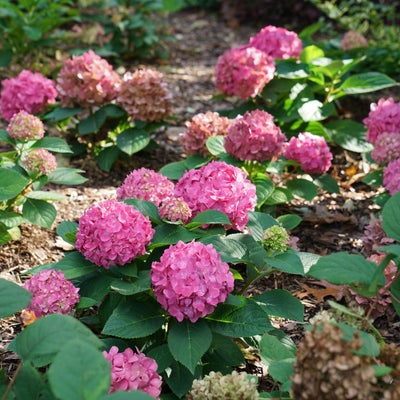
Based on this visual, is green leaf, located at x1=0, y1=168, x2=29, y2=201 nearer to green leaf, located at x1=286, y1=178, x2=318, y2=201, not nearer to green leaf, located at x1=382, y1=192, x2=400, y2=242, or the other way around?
green leaf, located at x1=382, y1=192, x2=400, y2=242

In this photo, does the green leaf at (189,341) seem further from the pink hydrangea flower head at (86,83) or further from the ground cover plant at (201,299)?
the pink hydrangea flower head at (86,83)

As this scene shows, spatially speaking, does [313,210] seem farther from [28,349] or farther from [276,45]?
[28,349]

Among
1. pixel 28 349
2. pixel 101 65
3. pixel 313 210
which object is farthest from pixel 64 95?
pixel 28 349

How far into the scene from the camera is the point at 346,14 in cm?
708

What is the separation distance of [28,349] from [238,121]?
6.00 ft

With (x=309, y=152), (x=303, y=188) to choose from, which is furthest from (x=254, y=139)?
(x=303, y=188)

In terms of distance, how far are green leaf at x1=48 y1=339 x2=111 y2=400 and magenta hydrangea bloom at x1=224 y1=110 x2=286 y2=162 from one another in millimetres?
1870

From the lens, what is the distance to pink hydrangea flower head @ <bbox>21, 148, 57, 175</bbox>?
2.81m

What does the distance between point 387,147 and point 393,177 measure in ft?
0.92

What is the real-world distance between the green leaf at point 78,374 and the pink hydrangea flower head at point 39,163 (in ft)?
5.63

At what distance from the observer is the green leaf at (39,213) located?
9.17 ft

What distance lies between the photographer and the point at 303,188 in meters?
3.34

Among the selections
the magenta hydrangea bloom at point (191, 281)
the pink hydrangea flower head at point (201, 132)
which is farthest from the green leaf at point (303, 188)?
the magenta hydrangea bloom at point (191, 281)

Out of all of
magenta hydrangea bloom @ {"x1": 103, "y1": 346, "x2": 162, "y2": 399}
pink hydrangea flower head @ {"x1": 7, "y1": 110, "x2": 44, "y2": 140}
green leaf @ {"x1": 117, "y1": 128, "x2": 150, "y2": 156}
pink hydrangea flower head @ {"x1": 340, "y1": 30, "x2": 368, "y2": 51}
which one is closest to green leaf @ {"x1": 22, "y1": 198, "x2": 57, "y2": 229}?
pink hydrangea flower head @ {"x1": 7, "y1": 110, "x2": 44, "y2": 140}
